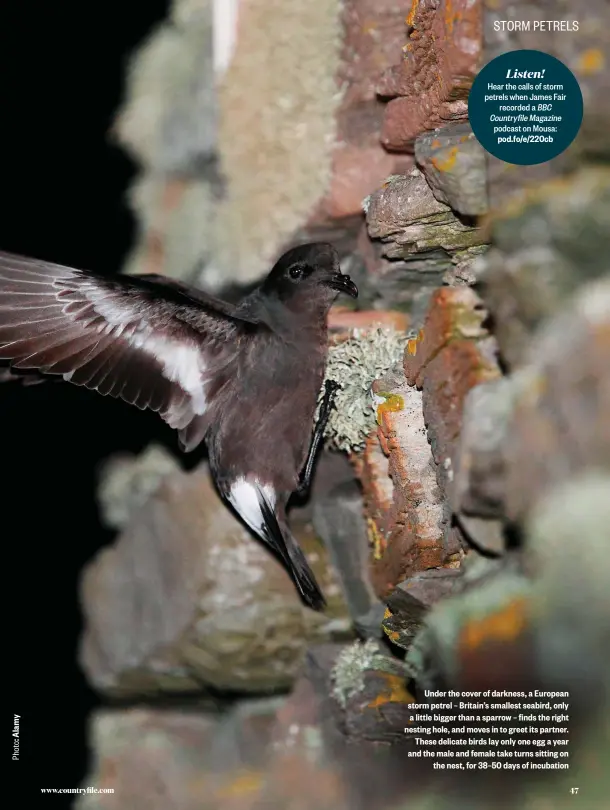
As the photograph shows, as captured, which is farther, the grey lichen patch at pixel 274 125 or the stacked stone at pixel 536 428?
the grey lichen patch at pixel 274 125

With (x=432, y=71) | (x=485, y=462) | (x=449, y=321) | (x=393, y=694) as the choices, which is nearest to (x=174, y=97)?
(x=432, y=71)

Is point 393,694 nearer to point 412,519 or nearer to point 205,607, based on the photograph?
point 412,519

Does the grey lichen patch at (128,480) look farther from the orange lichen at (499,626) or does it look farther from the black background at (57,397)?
the orange lichen at (499,626)

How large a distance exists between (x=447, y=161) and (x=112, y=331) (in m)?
1.22

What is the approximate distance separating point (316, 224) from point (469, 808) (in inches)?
80.5

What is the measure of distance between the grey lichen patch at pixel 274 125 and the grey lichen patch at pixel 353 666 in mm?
1477

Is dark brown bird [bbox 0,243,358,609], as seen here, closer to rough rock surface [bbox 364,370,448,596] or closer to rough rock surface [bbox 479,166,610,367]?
rough rock surface [bbox 364,370,448,596]

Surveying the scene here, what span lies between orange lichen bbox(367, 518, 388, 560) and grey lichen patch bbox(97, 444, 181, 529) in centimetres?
91

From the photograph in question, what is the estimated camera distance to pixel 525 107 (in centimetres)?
236

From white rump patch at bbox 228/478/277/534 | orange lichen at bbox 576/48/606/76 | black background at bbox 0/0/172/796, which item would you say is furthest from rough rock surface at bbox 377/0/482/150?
black background at bbox 0/0/172/796

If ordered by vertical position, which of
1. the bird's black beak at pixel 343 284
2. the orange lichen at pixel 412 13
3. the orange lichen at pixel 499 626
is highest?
the orange lichen at pixel 412 13

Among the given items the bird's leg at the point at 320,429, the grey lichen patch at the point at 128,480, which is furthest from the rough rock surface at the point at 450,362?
the grey lichen patch at the point at 128,480

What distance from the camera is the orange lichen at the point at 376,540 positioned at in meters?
3.21

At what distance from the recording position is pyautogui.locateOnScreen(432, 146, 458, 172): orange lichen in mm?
2553
